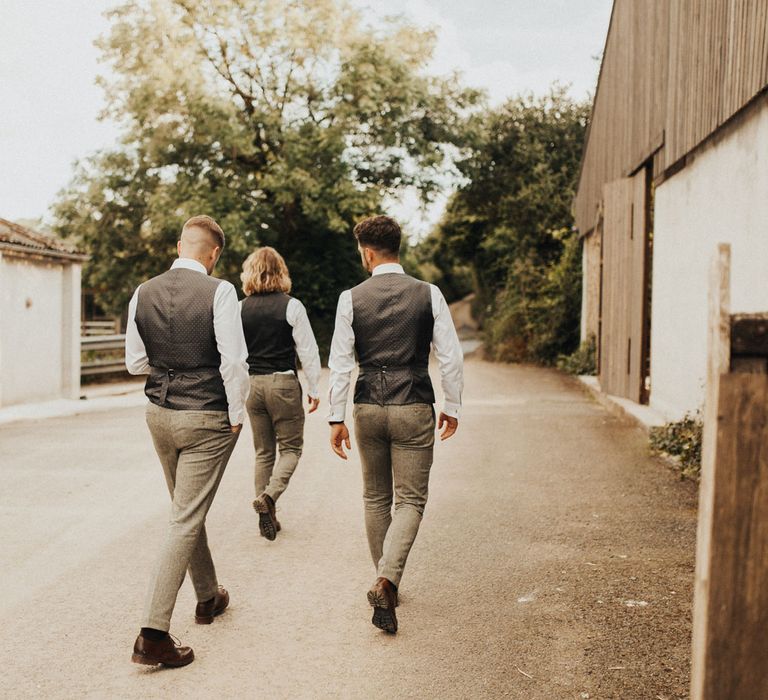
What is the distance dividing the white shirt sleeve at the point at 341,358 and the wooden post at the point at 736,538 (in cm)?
239

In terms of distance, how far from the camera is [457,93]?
28391 mm

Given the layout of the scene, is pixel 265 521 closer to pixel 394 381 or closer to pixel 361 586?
pixel 361 586

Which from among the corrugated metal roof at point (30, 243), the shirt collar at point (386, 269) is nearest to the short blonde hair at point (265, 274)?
the shirt collar at point (386, 269)

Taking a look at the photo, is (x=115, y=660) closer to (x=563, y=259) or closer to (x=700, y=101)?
(x=700, y=101)

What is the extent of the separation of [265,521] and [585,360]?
15172 millimetres

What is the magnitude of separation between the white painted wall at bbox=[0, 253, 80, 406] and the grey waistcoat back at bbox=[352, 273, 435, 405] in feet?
38.4

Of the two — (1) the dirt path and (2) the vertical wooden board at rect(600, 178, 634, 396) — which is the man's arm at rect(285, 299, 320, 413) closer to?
(1) the dirt path

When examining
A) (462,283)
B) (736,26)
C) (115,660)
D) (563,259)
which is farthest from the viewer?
(462,283)

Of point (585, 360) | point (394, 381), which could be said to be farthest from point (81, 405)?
point (394, 381)

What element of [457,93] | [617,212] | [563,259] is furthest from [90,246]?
[617,212]

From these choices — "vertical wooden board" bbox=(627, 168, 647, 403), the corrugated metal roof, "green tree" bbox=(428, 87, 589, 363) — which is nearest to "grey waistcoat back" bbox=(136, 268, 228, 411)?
"vertical wooden board" bbox=(627, 168, 647, 403)

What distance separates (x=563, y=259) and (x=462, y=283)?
88.6 feet

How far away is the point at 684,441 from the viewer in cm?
855

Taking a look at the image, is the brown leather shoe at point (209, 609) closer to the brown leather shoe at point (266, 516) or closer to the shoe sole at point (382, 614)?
the shoe sole at point (382, 614)
